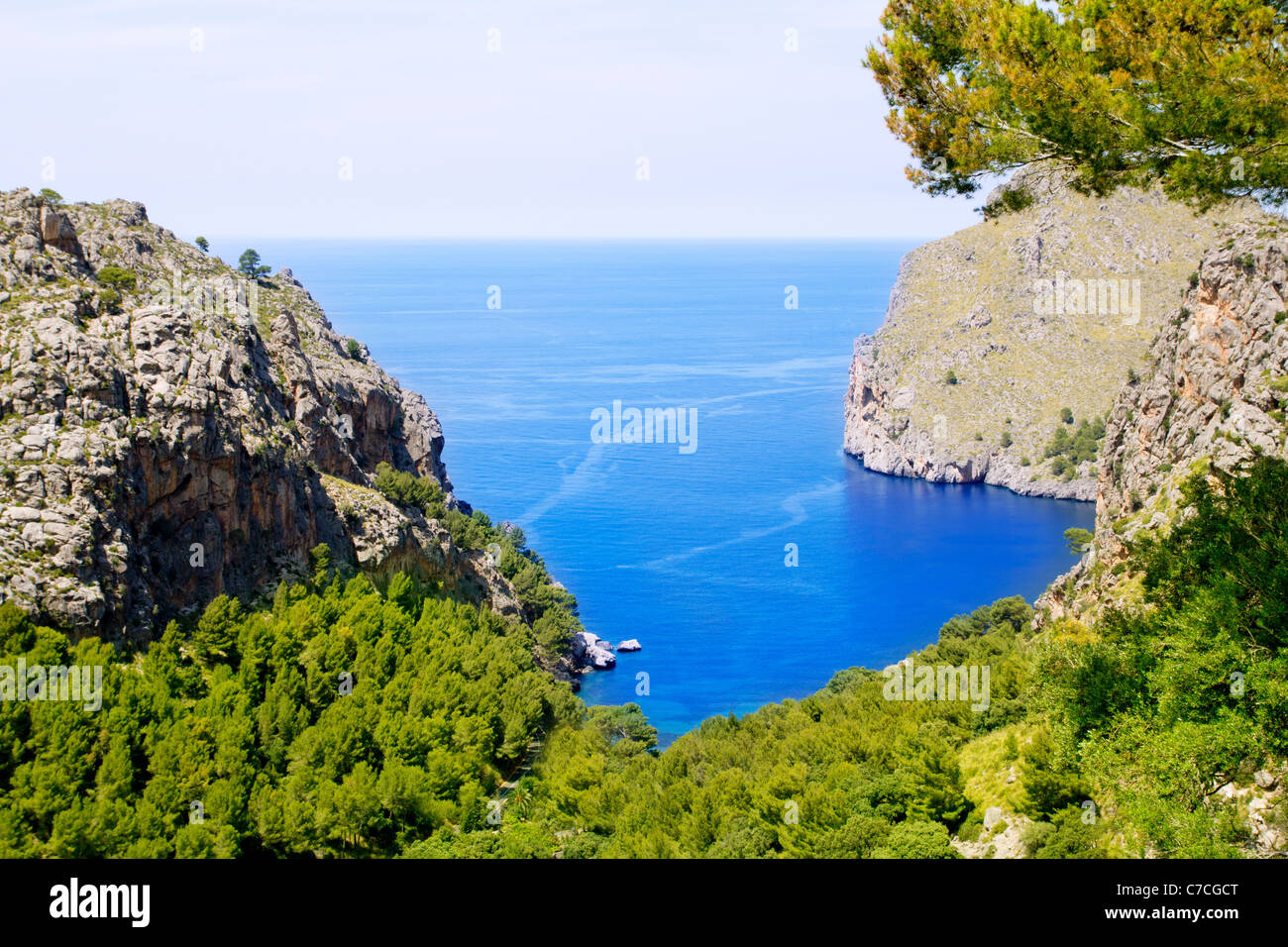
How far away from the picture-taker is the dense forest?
21.2m

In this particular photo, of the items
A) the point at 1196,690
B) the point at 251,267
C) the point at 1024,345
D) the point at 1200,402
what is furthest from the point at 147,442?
the point at 1024,345

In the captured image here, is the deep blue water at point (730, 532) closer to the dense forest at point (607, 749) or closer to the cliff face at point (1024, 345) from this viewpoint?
the cliff face at point (1024, 345)

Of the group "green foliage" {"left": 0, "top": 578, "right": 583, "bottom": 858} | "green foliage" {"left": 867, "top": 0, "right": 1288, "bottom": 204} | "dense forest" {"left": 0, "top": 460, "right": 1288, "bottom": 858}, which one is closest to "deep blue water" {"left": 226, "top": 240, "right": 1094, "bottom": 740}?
"green foliage" {"left": 0, "top": 578, "right": 583, "bottom": 858}

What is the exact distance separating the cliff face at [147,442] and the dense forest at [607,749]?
248cm

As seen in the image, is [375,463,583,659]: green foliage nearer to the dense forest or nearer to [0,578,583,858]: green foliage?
the dense forest

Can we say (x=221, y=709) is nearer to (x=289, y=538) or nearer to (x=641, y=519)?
(x=289, y=538)

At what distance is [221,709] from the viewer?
35.5 m

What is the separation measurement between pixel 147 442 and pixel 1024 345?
129354mm

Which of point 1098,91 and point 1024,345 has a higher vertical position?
point 1098,91

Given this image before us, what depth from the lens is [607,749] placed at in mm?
48594

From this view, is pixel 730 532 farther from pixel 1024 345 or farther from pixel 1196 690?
pixel 1196 690

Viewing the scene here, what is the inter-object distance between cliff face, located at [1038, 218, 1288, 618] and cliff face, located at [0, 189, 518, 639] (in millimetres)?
36434

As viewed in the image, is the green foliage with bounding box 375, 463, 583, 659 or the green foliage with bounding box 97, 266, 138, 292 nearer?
the green foliage with bounding box 97, 266, 138, 292

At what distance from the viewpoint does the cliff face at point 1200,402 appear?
→ 44.1 m
